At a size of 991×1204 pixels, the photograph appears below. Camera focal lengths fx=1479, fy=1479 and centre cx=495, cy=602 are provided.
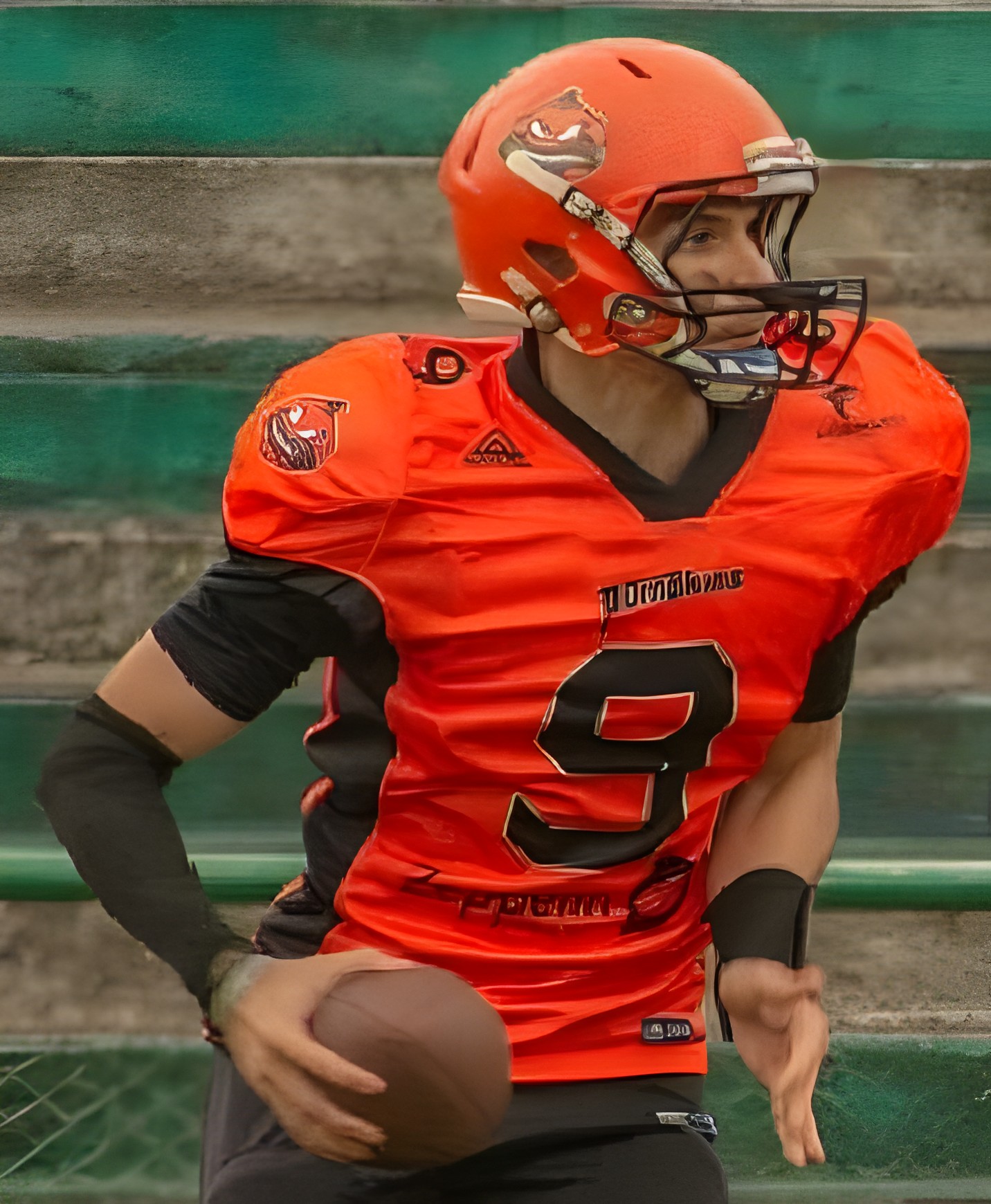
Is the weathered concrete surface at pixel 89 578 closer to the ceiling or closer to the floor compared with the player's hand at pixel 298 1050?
closer to the floor

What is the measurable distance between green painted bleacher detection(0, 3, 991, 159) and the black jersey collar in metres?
0.72

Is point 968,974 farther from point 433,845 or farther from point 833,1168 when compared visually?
point 433,845

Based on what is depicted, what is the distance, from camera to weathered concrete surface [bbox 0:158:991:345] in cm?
168

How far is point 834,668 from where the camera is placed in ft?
3.64

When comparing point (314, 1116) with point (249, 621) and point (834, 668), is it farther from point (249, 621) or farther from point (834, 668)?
point (834, 668)

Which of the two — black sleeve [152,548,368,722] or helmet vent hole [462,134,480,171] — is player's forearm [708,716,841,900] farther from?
helmet vent hole [462,134,480,171]

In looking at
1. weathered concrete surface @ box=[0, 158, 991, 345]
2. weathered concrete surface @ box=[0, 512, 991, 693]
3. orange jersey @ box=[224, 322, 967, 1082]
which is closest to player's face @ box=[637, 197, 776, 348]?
orange jersey @ box=[224, 322, 967, 1082]

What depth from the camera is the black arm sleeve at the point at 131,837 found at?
0.99 metres

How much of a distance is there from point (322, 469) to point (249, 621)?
112mm

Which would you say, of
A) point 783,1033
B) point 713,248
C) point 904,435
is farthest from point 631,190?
point 783,1033

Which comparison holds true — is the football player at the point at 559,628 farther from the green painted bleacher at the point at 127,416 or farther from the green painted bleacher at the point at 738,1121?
the green painted bleacher at the point at 127,416

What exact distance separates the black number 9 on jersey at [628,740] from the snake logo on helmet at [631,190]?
186mm

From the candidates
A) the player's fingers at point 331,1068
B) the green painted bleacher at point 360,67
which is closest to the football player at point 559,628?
the player's fingers at point 331,1068

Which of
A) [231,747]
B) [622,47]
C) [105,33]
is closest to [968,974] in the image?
[231,747]
